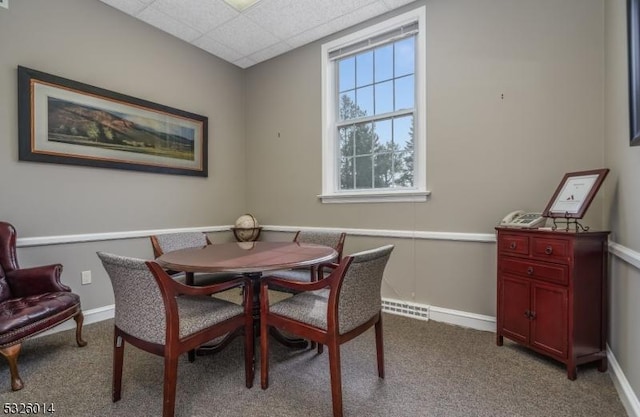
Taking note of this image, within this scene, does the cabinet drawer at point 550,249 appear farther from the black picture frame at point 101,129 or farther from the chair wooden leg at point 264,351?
the black picture frame at point 101,129

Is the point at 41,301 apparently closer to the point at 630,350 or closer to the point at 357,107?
the point at 357,107

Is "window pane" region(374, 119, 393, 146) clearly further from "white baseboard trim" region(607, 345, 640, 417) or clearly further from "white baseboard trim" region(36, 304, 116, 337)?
"white baseboard trim" region(36, 304, 116, 337)

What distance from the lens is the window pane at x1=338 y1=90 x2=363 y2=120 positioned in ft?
11.1

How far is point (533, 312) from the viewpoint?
A: 202cm

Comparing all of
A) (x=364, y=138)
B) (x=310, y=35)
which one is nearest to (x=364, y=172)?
(x=364, y=138)

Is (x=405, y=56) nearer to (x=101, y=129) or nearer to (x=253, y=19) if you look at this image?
(x=253, y=19)

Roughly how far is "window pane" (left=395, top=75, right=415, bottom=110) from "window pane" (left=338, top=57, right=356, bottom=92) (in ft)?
1.79

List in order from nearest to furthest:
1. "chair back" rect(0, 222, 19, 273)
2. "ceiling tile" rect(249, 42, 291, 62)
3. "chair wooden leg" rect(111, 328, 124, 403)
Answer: "chair wooden leg" rect(111, 328, 124, 403) → "chair back" rect(0, 222, 19, 273) → "ceiling tile" rect(249, 42, 291, 62)

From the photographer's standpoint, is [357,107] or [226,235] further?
[226,235]

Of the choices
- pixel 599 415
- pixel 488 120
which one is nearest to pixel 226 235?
pixel 488 120

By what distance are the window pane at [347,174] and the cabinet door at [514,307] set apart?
175 centimetres

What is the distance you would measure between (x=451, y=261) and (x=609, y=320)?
1051mm

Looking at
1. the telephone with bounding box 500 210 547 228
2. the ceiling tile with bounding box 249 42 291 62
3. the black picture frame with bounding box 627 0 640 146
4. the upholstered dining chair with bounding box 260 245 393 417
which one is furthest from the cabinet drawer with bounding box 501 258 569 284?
the ceiling tile with bounding box 249 42 291 62

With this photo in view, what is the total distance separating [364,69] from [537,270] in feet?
8.26
